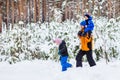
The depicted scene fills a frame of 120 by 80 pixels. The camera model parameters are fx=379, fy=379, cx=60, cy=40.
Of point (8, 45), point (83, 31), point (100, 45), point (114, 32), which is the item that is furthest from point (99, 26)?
point (83, 31)

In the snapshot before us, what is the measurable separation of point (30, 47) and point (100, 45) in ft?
11.1

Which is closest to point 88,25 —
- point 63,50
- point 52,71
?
point 63,50

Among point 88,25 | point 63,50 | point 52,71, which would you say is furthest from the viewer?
point 52,71

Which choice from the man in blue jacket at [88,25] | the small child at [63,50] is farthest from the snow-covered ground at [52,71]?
the man in blue jacket at [88,25]

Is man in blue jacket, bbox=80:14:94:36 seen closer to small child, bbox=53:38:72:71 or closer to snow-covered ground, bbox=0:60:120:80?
small child, bbox=53:38:72:71

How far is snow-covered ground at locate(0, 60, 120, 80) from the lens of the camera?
1021cm

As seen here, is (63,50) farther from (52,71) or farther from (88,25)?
(52,71)

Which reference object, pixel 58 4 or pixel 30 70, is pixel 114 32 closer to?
pixel 30 70

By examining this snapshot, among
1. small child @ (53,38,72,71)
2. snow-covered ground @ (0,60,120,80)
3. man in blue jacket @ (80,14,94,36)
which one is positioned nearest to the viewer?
snow-covered ground @ (0,60,120,80)

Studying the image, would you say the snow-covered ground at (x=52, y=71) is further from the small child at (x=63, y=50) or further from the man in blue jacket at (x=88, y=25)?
the man in blue jacket at (x=88, y=25)

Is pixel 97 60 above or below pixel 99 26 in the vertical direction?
below

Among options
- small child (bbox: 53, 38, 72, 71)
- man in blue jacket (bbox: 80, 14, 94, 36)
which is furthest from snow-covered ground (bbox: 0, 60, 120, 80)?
man in blue jacket (bbox: 80, 14, 94, 36)

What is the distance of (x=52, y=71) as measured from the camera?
Result: 1326 cm

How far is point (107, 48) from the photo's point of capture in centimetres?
1541
